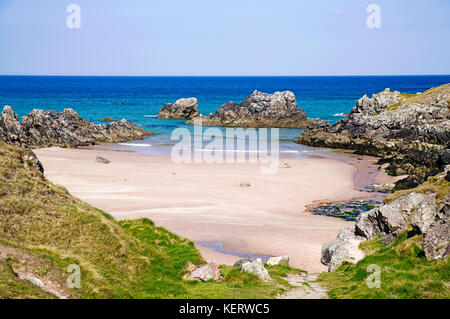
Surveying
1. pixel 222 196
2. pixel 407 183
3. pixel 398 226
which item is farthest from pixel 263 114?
pixel 398 226

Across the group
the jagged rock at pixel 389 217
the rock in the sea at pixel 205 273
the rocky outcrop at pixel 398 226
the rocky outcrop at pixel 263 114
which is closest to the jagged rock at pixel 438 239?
the rocky outcrop at pixel 398 226

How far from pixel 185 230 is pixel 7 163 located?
1259 centimetres

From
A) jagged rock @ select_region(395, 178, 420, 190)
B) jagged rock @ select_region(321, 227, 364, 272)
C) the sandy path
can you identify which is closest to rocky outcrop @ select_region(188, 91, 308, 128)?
the sandy path

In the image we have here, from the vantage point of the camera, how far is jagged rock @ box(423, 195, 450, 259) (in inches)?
633

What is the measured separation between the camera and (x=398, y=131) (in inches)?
2576

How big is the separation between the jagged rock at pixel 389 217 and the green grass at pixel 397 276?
140 centimetres

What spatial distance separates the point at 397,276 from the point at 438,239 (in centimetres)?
220

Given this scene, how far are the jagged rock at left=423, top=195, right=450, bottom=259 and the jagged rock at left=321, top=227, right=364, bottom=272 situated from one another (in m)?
4.18

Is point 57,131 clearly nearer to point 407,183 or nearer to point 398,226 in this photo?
point 407,183

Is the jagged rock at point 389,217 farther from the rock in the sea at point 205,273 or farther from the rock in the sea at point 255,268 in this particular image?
the rock in the sea at point 205,273

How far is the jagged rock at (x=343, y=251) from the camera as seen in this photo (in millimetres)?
21234

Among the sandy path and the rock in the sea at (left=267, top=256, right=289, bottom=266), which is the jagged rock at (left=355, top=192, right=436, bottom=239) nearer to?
the sandy path

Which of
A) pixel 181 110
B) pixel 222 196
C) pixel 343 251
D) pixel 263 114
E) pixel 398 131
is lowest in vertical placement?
pixel 343 251

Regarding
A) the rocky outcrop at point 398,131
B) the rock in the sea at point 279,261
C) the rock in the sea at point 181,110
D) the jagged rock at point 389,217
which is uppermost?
the rock in the sea at point 181,110
